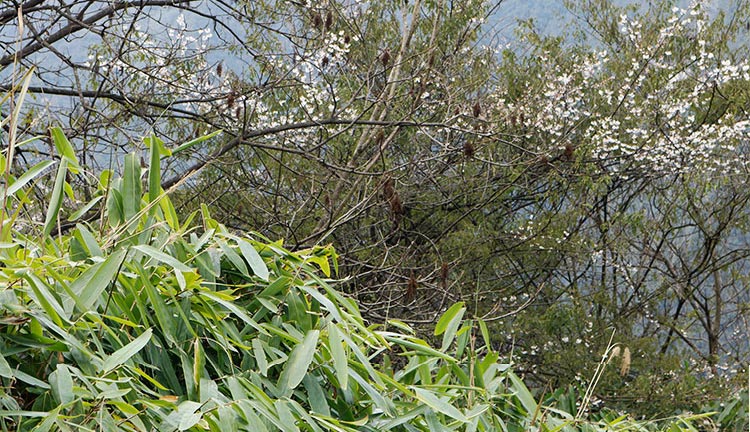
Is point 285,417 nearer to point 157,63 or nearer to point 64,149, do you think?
point 64,149

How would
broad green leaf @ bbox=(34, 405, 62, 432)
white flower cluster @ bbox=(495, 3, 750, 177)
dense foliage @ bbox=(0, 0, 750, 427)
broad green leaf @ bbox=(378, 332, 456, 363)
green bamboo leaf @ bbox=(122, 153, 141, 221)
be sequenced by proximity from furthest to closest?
white flower cluster @ bbox=(495, 3, 750, 177) < dense foliage @ bbox=(0, 0, 750, 427) < broad green leaf @ bbox=(378, 332, 456, 363) < green bamboo leaf @ bbox=(122, 153, 141, 221) < broad green leaf @ bbox=(34, 405, 62, 432)

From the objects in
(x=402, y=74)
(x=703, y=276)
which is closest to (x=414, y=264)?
(x=402, y=74)

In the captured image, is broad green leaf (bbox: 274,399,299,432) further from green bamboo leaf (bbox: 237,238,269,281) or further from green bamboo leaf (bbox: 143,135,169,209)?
green bamboo leaf (bbox: 143,135,169,209)

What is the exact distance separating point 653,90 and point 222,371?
24.9 feet

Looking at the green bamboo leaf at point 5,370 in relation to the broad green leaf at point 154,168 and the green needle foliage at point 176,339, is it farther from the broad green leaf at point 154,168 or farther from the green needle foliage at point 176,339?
the broad green leaf at point 154,168

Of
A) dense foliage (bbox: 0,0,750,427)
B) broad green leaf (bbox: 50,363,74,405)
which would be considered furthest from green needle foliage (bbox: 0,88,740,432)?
dense foliage (bbox: 0,0,750,427)

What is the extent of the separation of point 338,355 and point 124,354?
11.2 inches

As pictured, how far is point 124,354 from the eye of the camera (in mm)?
1073

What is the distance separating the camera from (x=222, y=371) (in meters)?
1.25

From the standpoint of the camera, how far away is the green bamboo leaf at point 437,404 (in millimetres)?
1257

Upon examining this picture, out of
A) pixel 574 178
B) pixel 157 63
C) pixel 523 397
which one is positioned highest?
pixel 157 63

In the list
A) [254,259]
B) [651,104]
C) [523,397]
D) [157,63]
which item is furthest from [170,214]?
[651,104]

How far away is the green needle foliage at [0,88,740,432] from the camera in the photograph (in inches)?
41.0

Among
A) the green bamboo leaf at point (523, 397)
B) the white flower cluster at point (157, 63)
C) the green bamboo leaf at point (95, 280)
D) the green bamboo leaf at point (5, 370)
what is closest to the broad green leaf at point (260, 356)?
the green bamboo leaf at point (95, 280)
